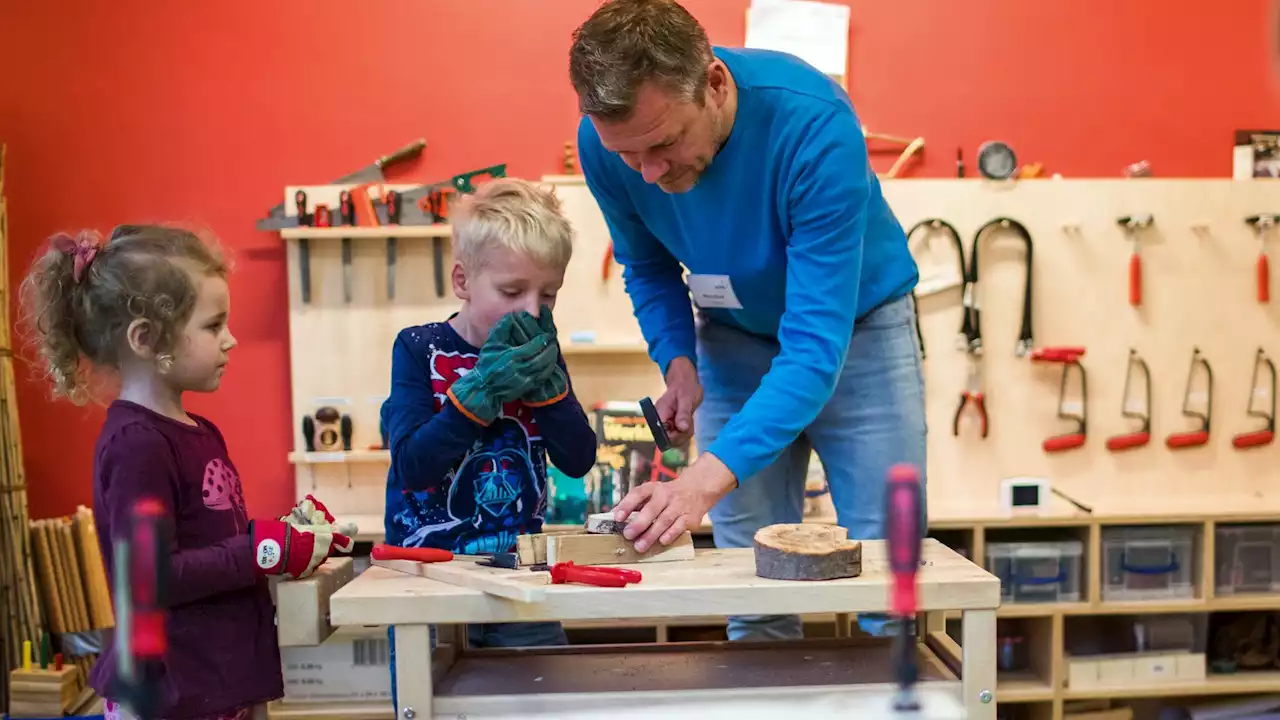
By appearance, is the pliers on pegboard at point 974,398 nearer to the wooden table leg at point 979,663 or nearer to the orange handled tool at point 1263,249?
the orange handled tool at point 1263,249

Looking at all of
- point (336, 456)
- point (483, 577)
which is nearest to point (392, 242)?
point (336, 456)

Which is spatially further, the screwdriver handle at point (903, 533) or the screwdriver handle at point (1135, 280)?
the screwdriver handle at point (1135, 280)

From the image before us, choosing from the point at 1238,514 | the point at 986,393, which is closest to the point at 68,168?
the point at 986,393

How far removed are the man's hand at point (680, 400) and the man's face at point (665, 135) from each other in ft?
1.34

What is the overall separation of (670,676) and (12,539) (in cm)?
233

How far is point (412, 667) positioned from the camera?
137cm

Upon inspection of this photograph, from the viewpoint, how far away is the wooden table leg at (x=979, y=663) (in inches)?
54.9

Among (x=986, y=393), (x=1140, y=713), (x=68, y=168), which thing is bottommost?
(x=1140, y=713)

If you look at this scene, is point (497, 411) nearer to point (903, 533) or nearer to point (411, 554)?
point (411, 554)

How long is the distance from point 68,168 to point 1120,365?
352cm

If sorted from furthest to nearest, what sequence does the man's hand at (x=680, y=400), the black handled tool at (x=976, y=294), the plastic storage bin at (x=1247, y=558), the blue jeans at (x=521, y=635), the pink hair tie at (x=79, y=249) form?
1. the black handled tool at (x=976, y=294)
2. the plastic storage bin at (x=1247, y=558)
3. the man's hand at (x=680, y=400)
4. the blue jeans at (x=521, y=635)
5. the pink hair tie at (x=79, y=249)

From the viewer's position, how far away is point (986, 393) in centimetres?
349

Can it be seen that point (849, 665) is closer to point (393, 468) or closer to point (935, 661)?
point (935, 661)

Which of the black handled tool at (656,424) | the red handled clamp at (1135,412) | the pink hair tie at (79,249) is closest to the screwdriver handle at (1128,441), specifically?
the red handled clamp at (1135,412)
